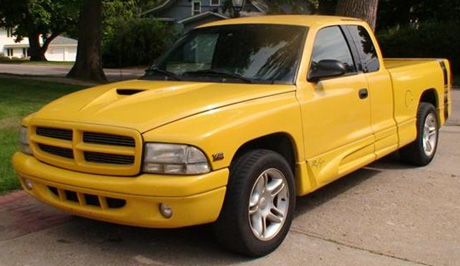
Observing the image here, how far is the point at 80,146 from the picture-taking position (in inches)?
156

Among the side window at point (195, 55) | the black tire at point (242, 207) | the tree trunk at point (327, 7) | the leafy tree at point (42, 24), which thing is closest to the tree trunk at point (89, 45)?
the side window at point (195, 55)

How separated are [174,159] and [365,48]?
3.03m

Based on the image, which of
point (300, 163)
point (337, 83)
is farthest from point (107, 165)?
point (337, 83)

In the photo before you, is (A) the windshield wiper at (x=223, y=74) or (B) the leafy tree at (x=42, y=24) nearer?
(A) the windshield wiper at (x=223, y=74)

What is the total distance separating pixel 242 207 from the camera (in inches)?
153

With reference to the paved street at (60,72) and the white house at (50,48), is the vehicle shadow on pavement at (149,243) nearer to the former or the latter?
the paved street at (60,72)

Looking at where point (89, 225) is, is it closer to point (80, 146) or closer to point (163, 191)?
point (80, 146)

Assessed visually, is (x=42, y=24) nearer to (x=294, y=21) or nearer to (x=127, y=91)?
(x=294, y=21)

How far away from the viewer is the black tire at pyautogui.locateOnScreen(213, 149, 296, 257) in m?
3.88

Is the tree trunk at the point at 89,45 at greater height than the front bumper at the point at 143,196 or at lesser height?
greater

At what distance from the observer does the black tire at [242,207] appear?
3.88 m

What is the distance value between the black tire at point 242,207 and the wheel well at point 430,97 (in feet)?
12.0

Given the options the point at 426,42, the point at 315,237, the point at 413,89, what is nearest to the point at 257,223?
the point at 315,237

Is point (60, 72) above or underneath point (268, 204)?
above
